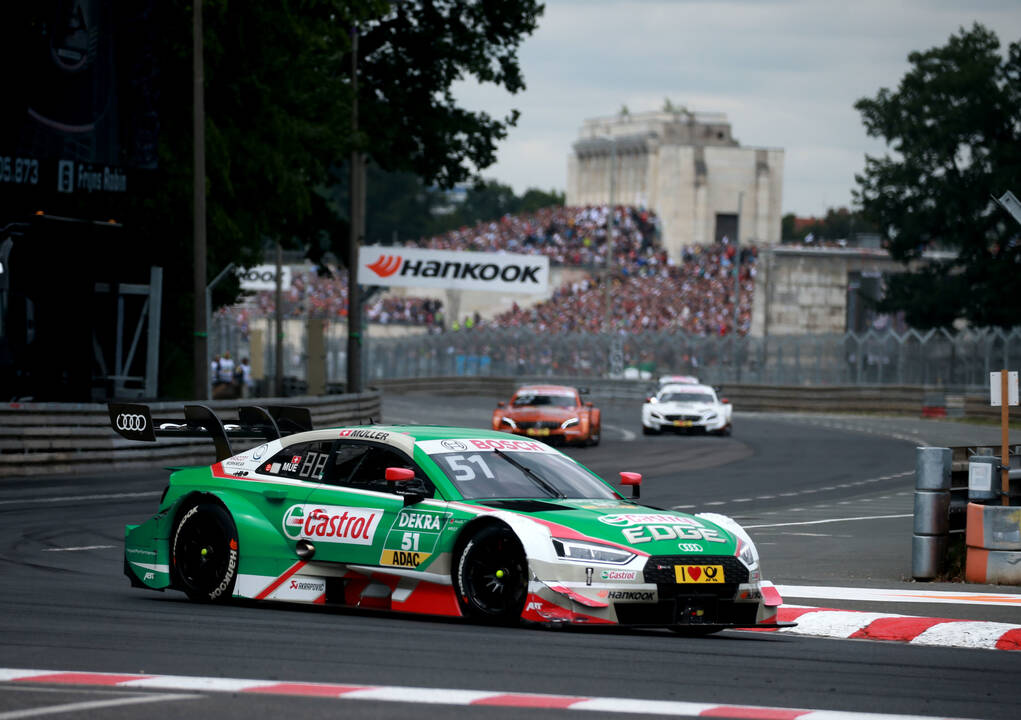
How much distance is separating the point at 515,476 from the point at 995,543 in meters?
4.56

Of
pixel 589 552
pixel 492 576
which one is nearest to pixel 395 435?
pixel 492 576

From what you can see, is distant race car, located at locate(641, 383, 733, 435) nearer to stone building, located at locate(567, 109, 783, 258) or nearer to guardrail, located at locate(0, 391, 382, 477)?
guardrail, located at locate(0, 391, 382, 477)

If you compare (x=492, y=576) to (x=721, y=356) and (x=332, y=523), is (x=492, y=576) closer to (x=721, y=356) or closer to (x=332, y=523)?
(x=332, y=523)

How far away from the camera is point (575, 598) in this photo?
9461 mm

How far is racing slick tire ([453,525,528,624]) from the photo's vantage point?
9.65 metres

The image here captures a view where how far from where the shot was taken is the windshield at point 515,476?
10.4 m

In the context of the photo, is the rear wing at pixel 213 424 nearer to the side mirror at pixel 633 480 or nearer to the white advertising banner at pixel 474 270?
the side mirror at pixel 633 480

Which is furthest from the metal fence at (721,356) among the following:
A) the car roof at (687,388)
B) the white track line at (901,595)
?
the white track line at (901,595)

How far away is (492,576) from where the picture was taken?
9820 millimetres

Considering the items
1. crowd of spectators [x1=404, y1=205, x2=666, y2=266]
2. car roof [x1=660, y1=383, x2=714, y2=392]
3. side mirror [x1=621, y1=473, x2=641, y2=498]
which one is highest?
crowd of spectators [x1=404, y1=205, x2=666, y2=266]

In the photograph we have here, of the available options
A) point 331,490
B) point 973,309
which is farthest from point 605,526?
point 973,309

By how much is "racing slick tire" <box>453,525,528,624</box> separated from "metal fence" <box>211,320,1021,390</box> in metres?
→ 42.1

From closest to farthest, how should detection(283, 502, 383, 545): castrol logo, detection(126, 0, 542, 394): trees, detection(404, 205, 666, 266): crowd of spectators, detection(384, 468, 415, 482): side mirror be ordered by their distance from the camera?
detection(384, 468, 415, 482): side mirror
detection(283, 502, 383, 545): castrol logo
detection(126, 0, 542, 394): trees
detection(404, 205, 666, 266): crowd of spectators

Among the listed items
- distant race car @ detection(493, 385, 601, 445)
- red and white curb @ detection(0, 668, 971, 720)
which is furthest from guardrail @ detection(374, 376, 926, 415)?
red and white curb @ detection(0, 668, 971, 720)
